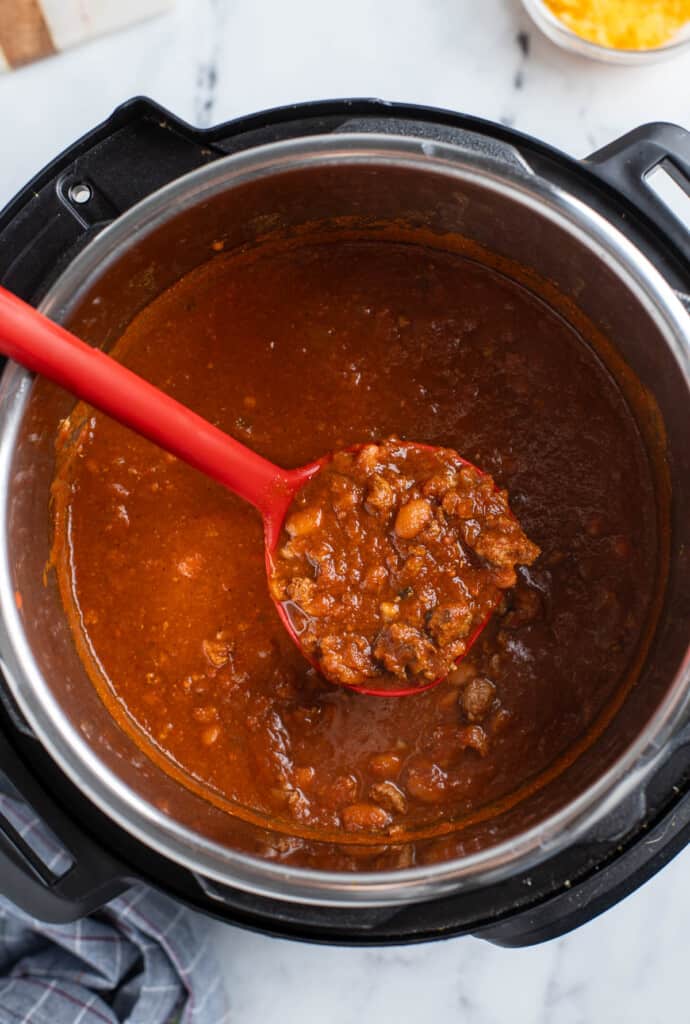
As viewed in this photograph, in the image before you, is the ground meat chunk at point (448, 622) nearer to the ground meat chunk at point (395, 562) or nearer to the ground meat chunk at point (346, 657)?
the ground meat chunk at point (395, 562)

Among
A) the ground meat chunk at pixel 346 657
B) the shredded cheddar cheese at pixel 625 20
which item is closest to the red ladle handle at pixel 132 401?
the ground meat chunk at pixel 346 657

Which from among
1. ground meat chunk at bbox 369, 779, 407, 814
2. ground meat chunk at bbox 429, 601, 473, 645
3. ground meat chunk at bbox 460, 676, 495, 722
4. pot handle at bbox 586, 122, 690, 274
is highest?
pot handle at bbox 586, 122, 690, 274

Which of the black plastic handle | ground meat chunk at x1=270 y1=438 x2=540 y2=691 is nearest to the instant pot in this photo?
the black plastic handle

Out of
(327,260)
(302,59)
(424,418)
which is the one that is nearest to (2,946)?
(424,418)

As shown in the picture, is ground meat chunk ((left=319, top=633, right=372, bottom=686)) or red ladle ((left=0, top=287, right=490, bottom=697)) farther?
ground meat chunk ((left=319, top=633, right=372, bottom=686))

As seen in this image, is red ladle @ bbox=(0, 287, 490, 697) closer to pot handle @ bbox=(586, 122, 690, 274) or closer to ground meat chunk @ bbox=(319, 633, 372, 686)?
ground meat chunk @ bbox=(319, 633, 372, 686)

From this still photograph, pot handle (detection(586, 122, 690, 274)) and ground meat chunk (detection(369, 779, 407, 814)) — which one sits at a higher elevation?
pot handle (detection(586, 122, 690, 274))

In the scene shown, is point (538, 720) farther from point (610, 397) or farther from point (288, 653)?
point (610, 397)
